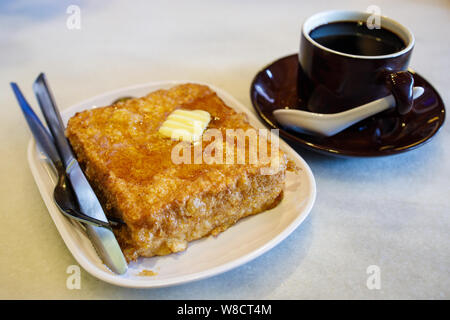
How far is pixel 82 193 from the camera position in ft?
3.43

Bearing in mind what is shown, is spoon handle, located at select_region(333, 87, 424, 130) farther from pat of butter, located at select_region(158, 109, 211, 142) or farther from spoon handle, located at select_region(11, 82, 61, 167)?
spoon handle, located at select_region(11, 82, 61, 167)

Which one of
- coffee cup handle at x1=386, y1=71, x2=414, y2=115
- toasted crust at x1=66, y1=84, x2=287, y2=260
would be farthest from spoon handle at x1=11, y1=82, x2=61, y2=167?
coffee cup handle at x1=386, y1=71, x2=414, y2=115

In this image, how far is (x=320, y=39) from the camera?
146 centimetres

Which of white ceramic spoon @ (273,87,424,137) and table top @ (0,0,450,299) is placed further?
white ceramic spoon @ (273,87,424,137)

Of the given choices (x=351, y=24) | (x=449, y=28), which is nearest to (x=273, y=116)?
(x=351, y=24)

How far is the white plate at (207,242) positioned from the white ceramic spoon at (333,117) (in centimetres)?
12

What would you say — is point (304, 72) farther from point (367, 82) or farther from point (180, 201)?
point (180, 201)

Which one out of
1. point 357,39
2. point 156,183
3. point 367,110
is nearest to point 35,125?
point 156,183

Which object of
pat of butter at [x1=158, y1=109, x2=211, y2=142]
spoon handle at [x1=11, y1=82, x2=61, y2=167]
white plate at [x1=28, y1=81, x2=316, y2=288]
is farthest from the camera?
pat of butter at [x1=158, y1=109, x2=211, y2=142]

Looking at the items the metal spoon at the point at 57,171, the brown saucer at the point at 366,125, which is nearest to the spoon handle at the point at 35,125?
the metal spoon at the point at 57,171

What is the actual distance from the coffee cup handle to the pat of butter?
24.9 inches

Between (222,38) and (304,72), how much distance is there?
39.1 inches

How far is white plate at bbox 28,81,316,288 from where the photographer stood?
952 millimetres

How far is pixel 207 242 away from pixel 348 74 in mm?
756
